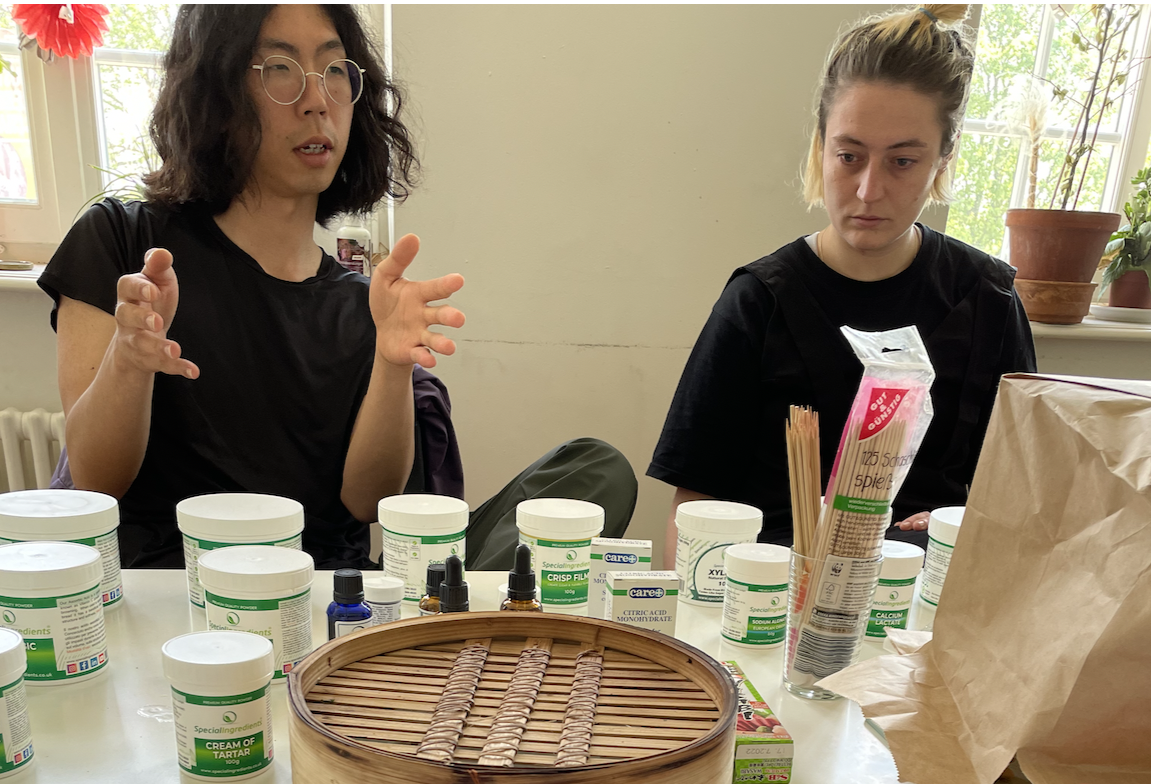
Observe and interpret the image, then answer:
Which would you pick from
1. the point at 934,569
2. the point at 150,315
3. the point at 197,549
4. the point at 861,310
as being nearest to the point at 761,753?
the point at 934,569

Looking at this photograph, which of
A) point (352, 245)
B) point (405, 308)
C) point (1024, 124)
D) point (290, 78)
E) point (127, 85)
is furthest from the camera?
point (1024, 124)

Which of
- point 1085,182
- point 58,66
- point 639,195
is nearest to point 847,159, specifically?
point 639,195

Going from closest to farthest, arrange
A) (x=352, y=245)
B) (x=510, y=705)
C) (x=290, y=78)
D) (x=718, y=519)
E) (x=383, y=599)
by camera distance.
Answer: (x=510, y=705) → (x=383, y=599) → (x=718, y=519) → (x=290, y=78) → (x=352, y=245)

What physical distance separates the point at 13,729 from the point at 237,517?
0.81 feet

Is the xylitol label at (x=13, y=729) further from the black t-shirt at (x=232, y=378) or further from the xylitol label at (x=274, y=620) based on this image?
the black t-shirt at (x=232, y=378)

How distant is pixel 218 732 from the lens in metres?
0.52

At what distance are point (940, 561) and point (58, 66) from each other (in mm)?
2142

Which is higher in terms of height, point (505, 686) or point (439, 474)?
point (505, 686)

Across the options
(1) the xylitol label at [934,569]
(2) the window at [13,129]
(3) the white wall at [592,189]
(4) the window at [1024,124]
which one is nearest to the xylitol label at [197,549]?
(1) the xylitol label at [934,569]

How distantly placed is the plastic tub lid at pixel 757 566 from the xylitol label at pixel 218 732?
1.39 feet

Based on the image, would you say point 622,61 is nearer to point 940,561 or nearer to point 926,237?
point 926,237

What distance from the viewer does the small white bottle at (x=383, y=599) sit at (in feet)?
2.27

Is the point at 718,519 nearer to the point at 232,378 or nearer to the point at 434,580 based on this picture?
the point at 434,580

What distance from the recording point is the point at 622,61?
174 cm
